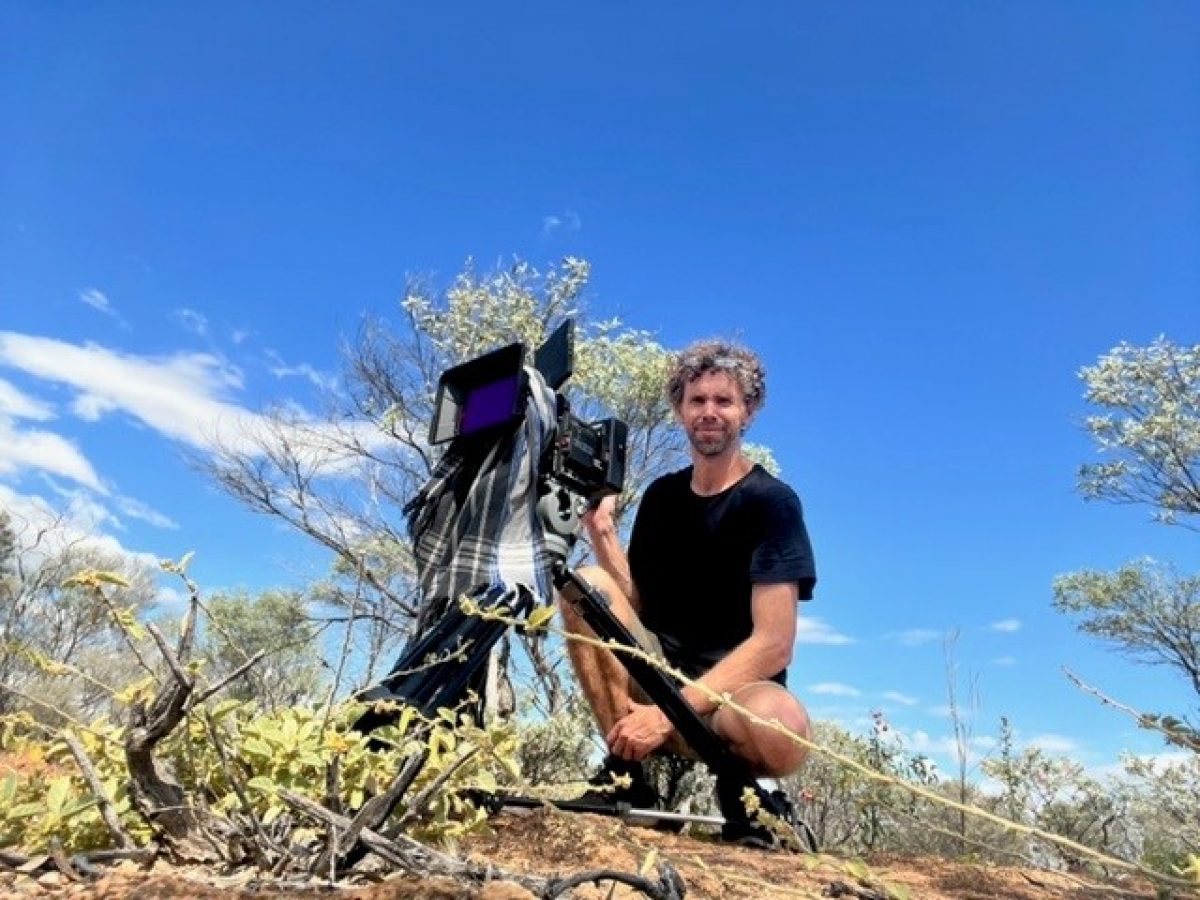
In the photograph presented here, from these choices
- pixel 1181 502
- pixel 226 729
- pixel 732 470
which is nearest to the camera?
pixel 226 729

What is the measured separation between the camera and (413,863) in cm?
77

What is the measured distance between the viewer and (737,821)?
182cm

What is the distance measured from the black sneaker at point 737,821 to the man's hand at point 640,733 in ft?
0.51

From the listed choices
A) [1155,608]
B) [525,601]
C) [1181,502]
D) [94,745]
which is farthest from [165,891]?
[1155,608]

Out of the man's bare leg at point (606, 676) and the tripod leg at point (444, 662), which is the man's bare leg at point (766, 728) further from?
the tripod leg at point (444, 662)

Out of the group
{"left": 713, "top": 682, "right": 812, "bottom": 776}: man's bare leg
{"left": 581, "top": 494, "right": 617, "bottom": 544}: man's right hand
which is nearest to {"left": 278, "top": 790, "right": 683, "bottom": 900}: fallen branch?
{"left": 713, "top": 682, "right": 812, "bottom": 776}: man's bare leg

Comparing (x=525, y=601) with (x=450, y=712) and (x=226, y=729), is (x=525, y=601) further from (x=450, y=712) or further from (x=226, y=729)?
(x=226, y=729)

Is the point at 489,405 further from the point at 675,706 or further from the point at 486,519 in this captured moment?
the point at 675,706

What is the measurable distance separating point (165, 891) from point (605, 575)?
67.6 inches

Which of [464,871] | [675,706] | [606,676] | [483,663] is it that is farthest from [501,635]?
[606,676]

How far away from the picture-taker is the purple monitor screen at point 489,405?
1.60 m

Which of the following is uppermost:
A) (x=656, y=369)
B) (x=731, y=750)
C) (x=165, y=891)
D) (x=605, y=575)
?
(x=656, y=369)

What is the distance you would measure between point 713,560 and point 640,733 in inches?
19.2

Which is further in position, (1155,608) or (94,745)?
(1155,608)
